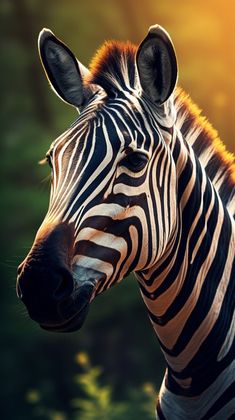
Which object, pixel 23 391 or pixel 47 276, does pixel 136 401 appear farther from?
pixel 47 276

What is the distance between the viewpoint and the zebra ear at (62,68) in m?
4.86

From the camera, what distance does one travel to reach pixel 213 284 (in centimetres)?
Result: 481

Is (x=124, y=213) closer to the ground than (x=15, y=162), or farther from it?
farther from it

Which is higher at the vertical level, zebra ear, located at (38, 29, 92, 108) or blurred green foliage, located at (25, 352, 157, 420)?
zebra ear, located at (38, 29, 92, 108)

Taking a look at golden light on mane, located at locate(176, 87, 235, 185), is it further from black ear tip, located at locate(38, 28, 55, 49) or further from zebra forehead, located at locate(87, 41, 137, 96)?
black ear tip, located at locate(38, 28, 55, 49)

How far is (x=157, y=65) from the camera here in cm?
459

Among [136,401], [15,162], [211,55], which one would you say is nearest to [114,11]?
[211,55]

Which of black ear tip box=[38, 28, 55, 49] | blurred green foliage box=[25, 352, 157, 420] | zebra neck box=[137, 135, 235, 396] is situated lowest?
blurred green foliage box=[25, 352, 157, 420]

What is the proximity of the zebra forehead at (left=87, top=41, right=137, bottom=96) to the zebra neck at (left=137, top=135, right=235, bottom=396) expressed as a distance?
0.37 meters

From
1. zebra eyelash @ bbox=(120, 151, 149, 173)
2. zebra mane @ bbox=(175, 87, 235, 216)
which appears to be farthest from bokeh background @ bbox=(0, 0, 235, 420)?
zebra eyelash @ bbox=(120, 151, 149, 173)

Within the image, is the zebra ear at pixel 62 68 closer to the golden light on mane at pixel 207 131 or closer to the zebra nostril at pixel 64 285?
the golden light on mane at pixel 207 131

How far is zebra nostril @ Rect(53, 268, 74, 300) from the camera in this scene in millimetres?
4102

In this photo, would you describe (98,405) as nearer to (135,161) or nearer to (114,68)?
(114,68)

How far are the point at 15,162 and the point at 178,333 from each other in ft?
33.2
